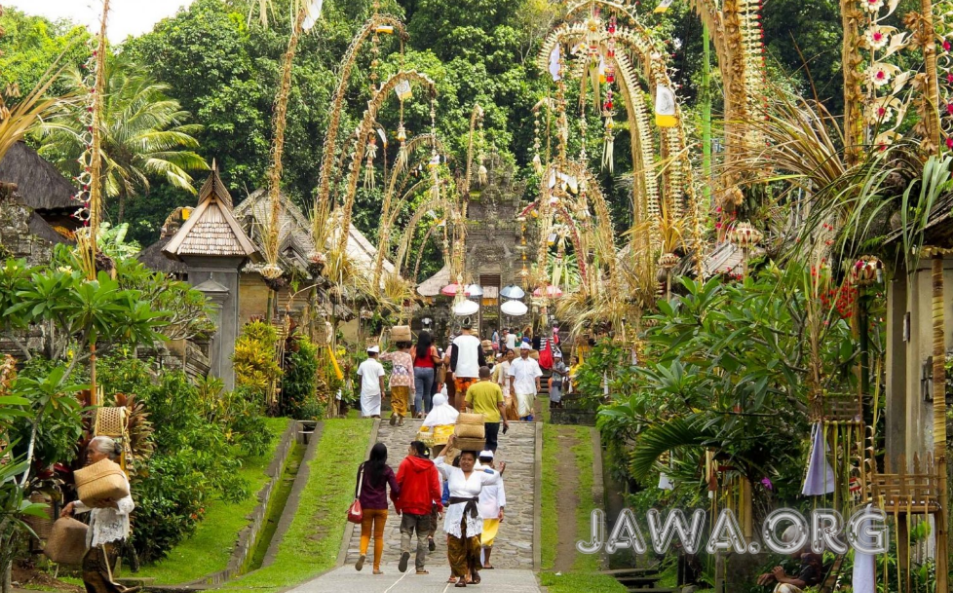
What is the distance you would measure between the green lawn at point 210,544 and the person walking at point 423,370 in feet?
11.9

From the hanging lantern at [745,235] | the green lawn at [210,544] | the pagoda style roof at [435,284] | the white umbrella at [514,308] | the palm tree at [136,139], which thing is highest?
the palm tree at [136,139]

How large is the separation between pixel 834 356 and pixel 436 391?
1206cm

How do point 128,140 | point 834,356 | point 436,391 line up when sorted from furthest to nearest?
point 128,140, point 436,391, point 834,356

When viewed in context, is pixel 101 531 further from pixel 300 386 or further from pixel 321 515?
pixel 300 386

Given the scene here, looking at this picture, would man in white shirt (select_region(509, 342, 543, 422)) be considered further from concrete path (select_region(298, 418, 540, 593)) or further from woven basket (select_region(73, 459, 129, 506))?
woven basket (select_region(73, 459, 129, 506))

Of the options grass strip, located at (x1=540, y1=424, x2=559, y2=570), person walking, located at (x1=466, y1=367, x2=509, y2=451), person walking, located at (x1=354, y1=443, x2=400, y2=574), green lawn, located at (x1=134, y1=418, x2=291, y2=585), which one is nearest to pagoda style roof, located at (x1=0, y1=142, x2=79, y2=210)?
green lawn, located at (x1=134, y1=418, x2=291, y2=585)

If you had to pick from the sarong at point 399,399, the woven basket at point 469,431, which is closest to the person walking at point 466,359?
the sarong at point 399,399

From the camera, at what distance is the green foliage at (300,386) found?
23.2m

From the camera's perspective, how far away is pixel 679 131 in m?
17.2

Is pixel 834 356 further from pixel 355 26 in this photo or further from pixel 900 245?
pixel 355 26

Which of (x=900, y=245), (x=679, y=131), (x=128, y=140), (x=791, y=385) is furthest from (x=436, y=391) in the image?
(x=128, y=140)

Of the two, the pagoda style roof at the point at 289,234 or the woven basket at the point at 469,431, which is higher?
the pagoda style roof at the point at 289,234

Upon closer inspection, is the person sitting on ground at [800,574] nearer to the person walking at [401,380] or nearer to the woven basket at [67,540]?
the woven basket at [67,540]

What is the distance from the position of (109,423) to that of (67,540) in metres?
2.56
